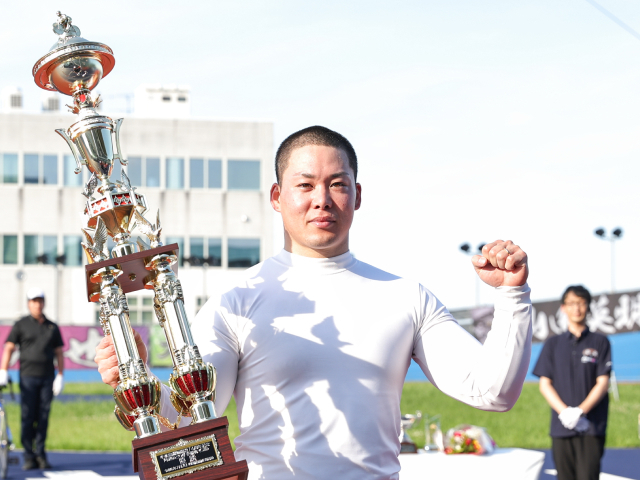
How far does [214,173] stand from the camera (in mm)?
37938

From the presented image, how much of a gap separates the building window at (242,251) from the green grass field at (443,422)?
55.6ft

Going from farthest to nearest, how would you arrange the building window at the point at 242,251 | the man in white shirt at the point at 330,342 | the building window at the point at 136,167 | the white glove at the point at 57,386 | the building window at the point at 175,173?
the building window at the point at 242,251 → the building window at the point at 175,173 → the building window at the point at 136,167 → the white glove at the point at 57,386 → the man in white shirt at the point at 330,342

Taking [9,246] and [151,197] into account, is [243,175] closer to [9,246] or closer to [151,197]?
[151,197]

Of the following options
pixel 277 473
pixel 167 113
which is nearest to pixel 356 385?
pixel 277 473

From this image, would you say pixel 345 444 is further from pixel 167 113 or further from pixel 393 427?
pixel 167 113

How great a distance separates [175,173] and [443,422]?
83.3ft

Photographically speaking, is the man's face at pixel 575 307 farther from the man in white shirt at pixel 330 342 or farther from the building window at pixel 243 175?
the building window at pixel 243 175

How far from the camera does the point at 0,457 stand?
9.27 m

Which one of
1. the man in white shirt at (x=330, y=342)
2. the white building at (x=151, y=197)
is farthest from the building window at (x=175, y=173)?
the man in white shirt at (x=330, y=342)

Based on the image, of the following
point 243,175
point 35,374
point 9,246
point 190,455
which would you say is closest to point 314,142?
point 190,455

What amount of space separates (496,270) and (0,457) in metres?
8.21

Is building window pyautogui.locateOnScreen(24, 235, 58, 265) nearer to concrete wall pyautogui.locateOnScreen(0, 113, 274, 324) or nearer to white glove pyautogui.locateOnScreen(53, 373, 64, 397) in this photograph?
concrete wall pyautogui.locateOnScreen(0, 113, 274, 324)

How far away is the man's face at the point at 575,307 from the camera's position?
6516 millimetres

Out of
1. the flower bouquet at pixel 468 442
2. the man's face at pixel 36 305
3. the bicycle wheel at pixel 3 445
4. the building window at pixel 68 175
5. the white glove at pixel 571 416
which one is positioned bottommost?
the bicycle wheel at pixel 3 445
